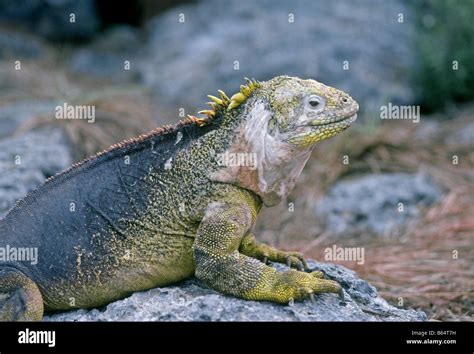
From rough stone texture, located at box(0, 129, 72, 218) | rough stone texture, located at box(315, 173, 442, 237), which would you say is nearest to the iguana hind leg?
rough stone texture, located at box(0, 129, 72, 218)

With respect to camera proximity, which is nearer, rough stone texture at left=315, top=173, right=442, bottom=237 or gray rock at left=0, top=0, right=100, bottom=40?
rough stone texture at left=315, top=173, right=442, bottom=237

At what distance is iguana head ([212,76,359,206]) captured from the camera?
4469 millimetres

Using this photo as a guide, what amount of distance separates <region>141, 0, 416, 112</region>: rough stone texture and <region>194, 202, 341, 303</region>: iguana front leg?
651cm

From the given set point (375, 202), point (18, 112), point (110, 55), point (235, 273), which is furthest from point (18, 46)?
point (235, 273)

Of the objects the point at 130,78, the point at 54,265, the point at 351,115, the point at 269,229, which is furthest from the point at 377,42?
the point at 54,265

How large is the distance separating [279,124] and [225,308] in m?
1.18

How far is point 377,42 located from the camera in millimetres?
12195

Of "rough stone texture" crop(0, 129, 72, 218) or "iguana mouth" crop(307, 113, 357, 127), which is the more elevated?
"iguana mouth" crop(307, 113, 357, 127)

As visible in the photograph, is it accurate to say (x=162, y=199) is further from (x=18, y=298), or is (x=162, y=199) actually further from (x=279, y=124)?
(x=18, y=298)

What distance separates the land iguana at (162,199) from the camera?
449 cm

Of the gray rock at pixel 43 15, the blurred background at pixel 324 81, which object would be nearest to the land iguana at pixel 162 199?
the blurred background at pixel 324 81

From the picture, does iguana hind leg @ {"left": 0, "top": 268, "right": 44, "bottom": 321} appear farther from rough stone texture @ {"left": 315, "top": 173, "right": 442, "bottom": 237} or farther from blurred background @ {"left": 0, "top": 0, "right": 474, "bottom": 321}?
rough stone texture @ {"left": 315, "top": 173, "right": 442, "bottom": 237}

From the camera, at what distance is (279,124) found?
447 centimetres
